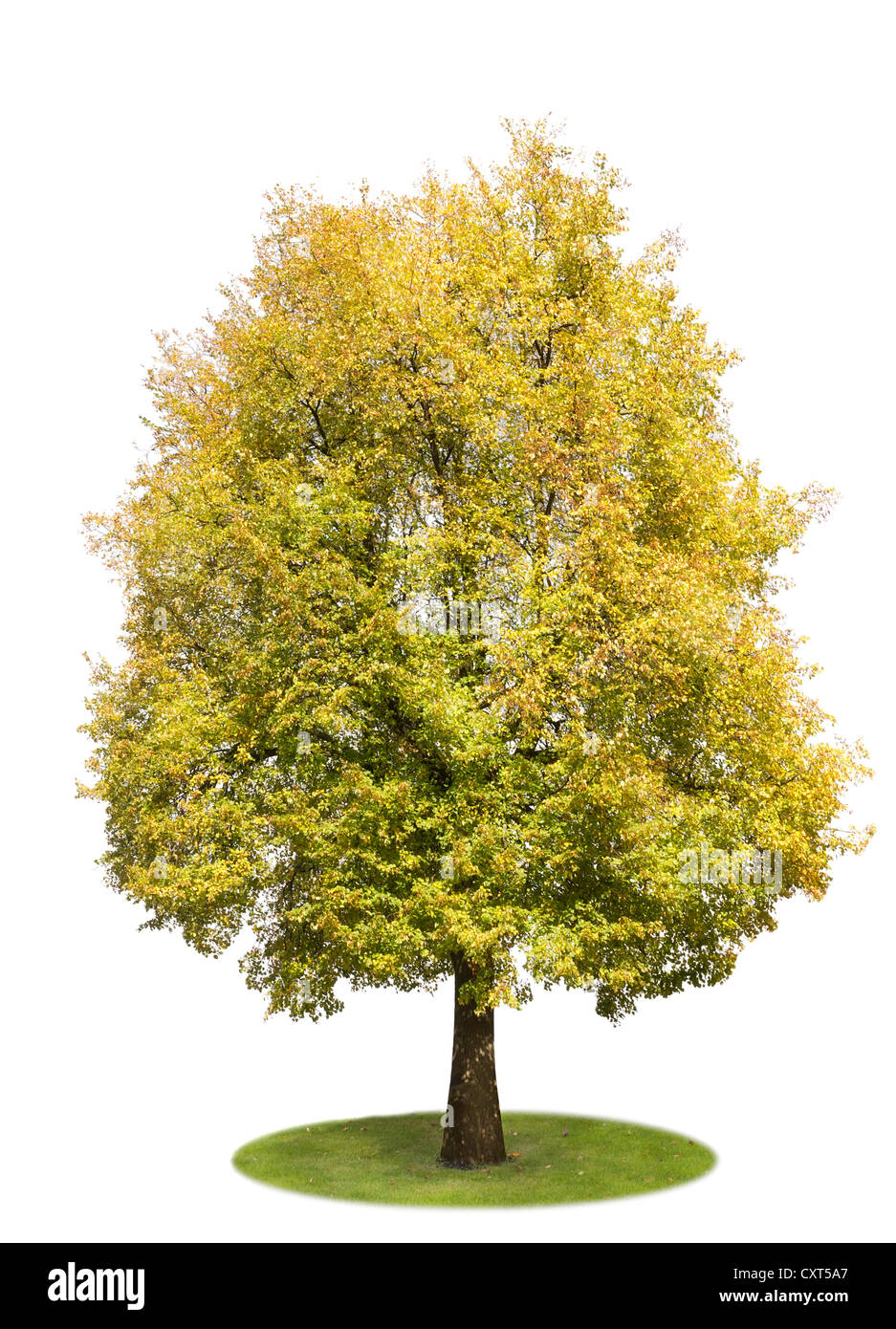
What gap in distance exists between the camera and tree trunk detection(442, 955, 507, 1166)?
1733cm

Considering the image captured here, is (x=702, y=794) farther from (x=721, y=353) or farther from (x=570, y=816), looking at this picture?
(x=721, y=353)

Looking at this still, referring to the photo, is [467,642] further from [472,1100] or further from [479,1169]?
[479,1169]

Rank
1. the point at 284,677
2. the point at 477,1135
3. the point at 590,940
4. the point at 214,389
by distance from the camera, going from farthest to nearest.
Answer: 1. the point at 214,389
2. the point at 477,1135
3. the point at 284,677
4. the point at 590,940

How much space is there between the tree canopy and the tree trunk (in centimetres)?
103

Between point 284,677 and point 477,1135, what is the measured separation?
8118mm

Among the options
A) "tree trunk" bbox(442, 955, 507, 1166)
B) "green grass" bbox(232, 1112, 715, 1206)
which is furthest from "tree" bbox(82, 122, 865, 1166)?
"green grass" bbox(232, 1112, 715, 1206)

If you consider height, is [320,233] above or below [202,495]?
above

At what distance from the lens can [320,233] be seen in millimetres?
17453

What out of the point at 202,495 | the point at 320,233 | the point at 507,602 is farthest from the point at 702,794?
the point at 320,233

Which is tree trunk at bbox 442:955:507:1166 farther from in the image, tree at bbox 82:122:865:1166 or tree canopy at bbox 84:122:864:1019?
tree canopy at bbox 84:122:864:1019

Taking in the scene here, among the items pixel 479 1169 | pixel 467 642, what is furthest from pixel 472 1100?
pixel 467 642

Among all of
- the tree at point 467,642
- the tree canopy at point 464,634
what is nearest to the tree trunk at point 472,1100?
the tree at point 467,642

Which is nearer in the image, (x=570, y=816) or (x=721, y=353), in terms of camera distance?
(x=570, y=816)

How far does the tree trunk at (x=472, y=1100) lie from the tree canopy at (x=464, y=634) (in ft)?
3.37
